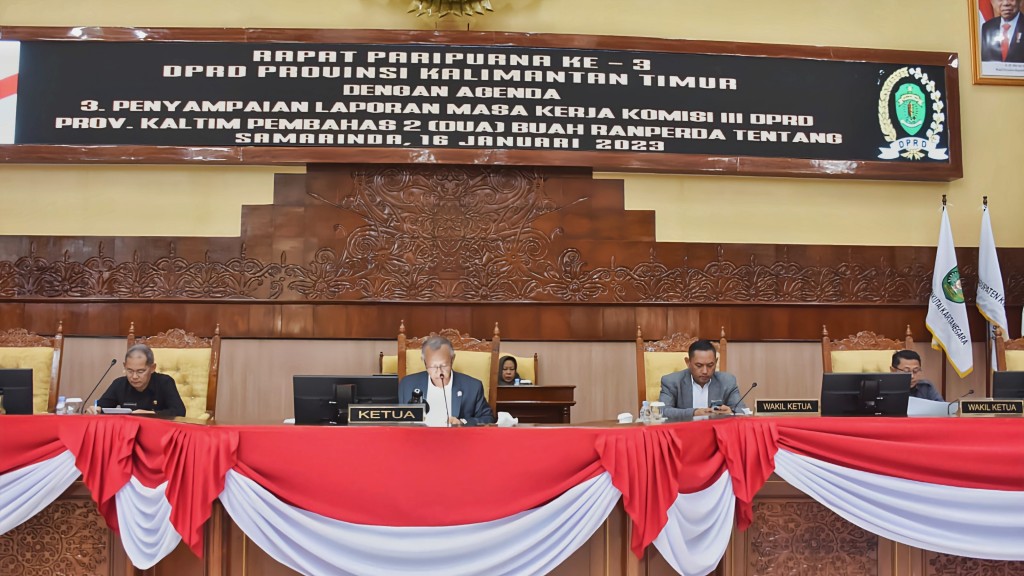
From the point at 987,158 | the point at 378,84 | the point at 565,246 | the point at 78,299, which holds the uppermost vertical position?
the point at 378,84

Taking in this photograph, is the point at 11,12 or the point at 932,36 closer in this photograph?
the point at 11,12

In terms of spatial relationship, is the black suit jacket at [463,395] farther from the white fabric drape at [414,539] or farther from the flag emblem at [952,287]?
the flag emblem at [952,287]

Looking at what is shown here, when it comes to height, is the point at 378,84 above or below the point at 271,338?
above

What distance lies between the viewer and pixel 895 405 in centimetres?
328

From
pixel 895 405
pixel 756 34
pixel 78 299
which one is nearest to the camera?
pixel 895 405

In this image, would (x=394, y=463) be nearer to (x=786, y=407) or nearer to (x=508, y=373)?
(x=786, y=407)

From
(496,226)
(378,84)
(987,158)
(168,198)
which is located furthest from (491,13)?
(987,158)

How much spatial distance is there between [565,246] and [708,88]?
4.90ft

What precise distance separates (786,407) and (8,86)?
208 inches

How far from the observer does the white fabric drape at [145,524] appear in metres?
2.61

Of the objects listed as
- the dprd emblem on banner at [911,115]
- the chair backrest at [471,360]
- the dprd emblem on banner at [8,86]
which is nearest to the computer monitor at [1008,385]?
the chair backrest at [471,360]

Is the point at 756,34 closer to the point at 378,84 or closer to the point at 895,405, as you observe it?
the point at 378,84

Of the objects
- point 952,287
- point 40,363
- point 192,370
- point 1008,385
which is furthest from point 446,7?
point 1008,385

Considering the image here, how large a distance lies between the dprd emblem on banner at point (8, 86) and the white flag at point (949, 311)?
6.31 m
